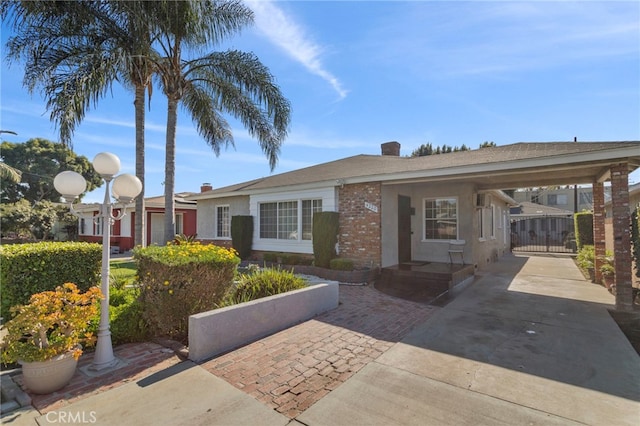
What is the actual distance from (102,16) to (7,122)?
3622 mm

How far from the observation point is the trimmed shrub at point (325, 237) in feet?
32.6

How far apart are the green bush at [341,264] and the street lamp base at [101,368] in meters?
6.24

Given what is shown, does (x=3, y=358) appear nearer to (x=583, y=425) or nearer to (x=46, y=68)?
(x=583, y=425)

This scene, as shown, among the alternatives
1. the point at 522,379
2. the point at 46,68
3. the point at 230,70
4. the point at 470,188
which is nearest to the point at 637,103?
the point at 470,188

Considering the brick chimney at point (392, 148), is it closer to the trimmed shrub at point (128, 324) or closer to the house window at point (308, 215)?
the house window at point (308, 215)

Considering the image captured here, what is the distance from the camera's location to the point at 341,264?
9391mm

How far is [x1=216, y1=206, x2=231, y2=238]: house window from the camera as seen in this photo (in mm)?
14617

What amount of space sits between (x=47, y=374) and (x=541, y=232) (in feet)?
101

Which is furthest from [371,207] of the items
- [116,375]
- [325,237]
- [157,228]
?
[157,228]

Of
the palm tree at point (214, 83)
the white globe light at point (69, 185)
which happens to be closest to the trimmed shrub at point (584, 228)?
the palm tree at point (214, 83)

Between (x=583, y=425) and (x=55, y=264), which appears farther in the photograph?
(x=55, y=264)

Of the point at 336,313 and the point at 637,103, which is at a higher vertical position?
the point at 637,103

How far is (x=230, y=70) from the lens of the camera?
1023cm

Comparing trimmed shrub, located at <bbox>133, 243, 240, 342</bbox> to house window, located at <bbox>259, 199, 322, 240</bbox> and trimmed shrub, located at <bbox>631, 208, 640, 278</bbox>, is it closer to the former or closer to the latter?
house window, located at <bbox>259, 199, 322, 240</bbox>
